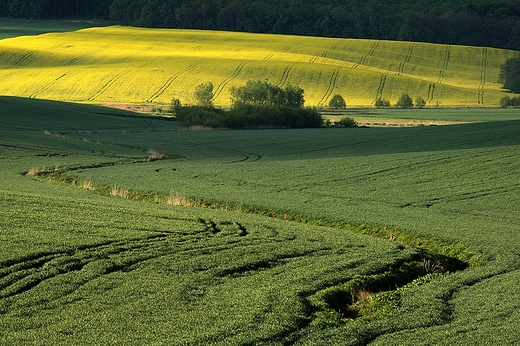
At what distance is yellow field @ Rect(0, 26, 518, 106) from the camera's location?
105 metres

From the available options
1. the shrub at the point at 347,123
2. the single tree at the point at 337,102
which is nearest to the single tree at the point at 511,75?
the single tree at the point at 337,102

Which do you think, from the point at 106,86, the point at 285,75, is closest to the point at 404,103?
the point at 285,75

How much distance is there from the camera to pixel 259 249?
20047 millimetres

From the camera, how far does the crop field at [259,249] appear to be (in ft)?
46.2

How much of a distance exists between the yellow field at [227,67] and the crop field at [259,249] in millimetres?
60818

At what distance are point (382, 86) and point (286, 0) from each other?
8749cm

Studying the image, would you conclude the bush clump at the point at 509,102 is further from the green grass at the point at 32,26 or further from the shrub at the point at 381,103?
the green grass at the point at 32,26

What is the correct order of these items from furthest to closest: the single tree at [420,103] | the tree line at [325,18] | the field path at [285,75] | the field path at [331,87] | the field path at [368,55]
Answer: the tree line at [325,18] < the field path at [368,55] < the field path at [285,75] < the single tree at [420,103] < the field path at [331,87]

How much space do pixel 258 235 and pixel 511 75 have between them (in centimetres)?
11316

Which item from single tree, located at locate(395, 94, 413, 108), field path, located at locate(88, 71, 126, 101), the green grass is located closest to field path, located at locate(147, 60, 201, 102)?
field path, located at locate(88, 71, 126, 101)

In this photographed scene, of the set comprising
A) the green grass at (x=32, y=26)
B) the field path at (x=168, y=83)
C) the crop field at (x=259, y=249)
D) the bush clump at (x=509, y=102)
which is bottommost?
the bush clump at (x=509, y=102)

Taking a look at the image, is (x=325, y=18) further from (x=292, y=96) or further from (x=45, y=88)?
(x=292, y=96)

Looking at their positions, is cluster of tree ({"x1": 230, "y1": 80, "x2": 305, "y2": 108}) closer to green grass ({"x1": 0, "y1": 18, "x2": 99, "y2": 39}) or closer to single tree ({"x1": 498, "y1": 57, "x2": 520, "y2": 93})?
single tree ({"x1": 498, "y1": 57, "x2": 520, "y2": 93})

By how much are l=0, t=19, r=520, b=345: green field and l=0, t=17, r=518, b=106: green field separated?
3734 cm
